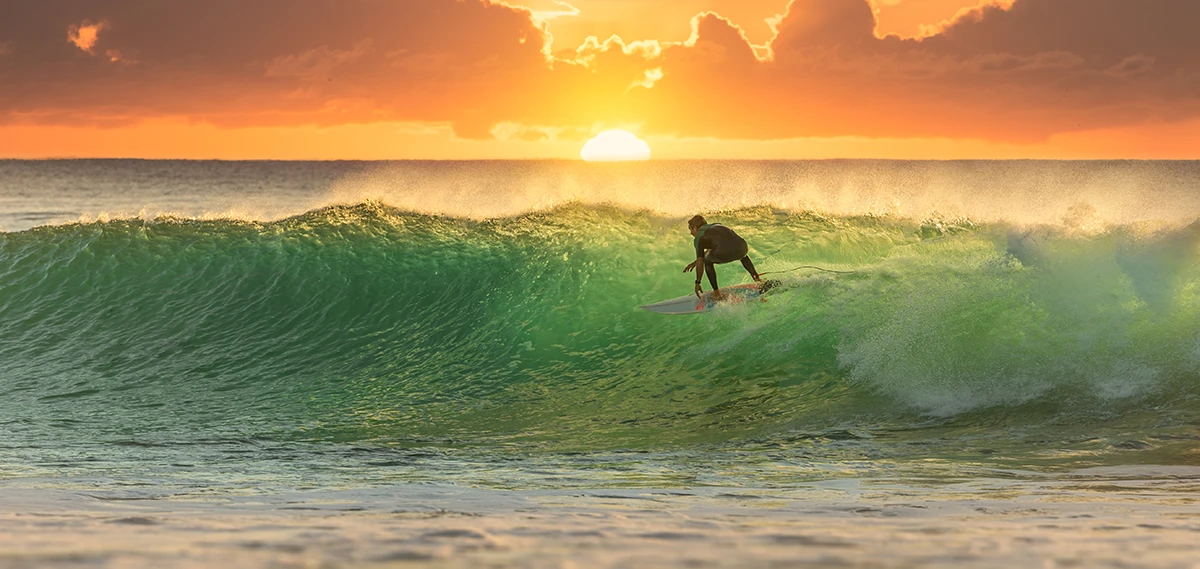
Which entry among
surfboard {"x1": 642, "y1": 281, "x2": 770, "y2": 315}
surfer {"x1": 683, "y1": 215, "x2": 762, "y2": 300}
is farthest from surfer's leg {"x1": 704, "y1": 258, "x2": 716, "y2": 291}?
surfboard {"x1": 642, "y1": 281, "x2": 770, "y2": 315}

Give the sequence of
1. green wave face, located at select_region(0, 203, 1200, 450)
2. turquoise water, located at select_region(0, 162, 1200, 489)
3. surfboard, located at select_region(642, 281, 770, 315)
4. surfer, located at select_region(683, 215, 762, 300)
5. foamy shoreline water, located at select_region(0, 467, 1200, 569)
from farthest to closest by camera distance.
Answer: surfboard, located at select_region(642, 281, 770, 315), surfer, located at select_region(683, 215, 762, 300), green wave face, located at select_region(0, 203, 1200, 450), turquoise water, located at select_region(0, 162, 1200, 489), foamy shoreline water, located at select_region(0, 467, 1200, 569)

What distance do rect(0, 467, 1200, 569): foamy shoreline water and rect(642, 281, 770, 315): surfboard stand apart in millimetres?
5906

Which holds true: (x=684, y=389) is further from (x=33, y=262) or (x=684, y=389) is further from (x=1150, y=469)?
(x=33, y=262)

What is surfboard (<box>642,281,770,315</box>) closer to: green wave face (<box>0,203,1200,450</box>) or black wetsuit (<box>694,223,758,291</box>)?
green wave face (<box>0,203,1200,450</box>)

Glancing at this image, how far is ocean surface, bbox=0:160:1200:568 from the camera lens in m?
4.35

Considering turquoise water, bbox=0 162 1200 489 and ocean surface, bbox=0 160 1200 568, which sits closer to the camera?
ocean surface, bbox=0 160 1200 568

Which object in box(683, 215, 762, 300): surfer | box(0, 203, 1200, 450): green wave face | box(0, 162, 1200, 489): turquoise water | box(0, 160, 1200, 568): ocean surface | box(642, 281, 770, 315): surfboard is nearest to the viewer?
box(0, 160, 1200, 568): ocean surface

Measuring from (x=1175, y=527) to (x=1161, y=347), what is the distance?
7024 millimetres

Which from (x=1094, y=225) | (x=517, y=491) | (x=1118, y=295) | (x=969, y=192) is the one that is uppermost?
(x=969, y=192)

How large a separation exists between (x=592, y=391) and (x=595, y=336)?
1934mm

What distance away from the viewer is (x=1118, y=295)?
1134cm

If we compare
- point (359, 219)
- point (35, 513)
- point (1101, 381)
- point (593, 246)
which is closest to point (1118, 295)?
point (1101, 381)

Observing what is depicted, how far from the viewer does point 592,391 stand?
11.2 m

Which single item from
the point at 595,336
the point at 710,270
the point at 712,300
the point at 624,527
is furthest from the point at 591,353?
the point at 624,527
